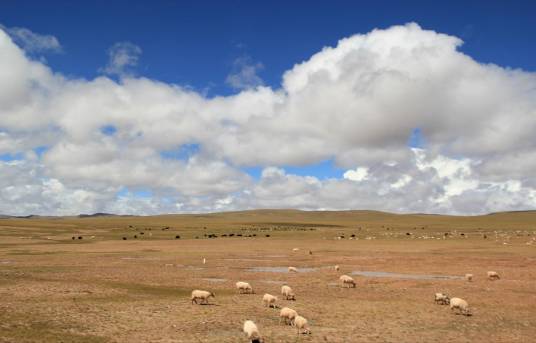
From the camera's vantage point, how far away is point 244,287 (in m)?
31.1

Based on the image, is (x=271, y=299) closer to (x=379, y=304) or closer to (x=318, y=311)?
(x=318, y=311)

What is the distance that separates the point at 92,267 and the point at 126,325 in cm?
2597

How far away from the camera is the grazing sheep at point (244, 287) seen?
102ft

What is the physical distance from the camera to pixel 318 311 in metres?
25.3

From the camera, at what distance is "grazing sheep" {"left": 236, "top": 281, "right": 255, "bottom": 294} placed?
1224 inches

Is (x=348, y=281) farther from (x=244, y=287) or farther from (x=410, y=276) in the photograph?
(x=410, y=276)

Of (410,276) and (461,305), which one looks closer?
(461,305)

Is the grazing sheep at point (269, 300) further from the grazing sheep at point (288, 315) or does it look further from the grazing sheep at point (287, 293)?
the grazing sheep at point (288, 315)

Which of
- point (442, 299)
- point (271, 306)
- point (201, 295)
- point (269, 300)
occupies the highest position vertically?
point (201, 295)

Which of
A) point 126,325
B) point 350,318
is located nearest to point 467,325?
point 350,318

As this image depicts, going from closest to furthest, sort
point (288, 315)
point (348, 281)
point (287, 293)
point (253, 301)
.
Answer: point (288, 315)
point (253, 301)
point (287, 293)
point (348, 281)

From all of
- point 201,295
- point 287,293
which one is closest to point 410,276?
point 287,293

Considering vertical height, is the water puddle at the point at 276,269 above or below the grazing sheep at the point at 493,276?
below

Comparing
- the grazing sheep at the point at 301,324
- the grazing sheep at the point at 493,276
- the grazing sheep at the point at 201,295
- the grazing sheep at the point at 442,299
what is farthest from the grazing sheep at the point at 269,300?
the grazing sheep at the point at 493,276
